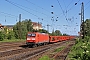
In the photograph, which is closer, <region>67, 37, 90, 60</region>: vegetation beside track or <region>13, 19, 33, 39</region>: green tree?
<region>67, 37, 90, 60</region>: vegetation beside track

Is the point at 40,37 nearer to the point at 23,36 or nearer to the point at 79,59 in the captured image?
the point at 79,59

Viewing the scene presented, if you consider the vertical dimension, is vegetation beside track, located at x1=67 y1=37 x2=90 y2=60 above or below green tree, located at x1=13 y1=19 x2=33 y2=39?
below

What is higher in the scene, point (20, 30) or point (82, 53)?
point (20, 30)

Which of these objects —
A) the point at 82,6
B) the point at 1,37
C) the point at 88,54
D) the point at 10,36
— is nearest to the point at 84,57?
the point at 88,54

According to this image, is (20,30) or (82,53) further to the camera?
(20,30)

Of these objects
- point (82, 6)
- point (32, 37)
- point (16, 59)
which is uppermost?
point (82, 6)

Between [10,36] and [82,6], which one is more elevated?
[82,6]

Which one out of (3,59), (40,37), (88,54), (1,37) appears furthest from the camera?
(1,37)

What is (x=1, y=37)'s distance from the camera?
63562mm

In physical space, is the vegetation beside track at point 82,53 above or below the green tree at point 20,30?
below

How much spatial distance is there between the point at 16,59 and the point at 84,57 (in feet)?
39.8

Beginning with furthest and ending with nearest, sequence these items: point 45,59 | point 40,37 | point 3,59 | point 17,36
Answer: point 17,36 → point 40,37 → point 3,59 → point 45,59

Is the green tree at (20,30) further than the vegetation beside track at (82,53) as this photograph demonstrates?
Yes

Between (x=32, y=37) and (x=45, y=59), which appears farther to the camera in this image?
(x=32, y=37)
